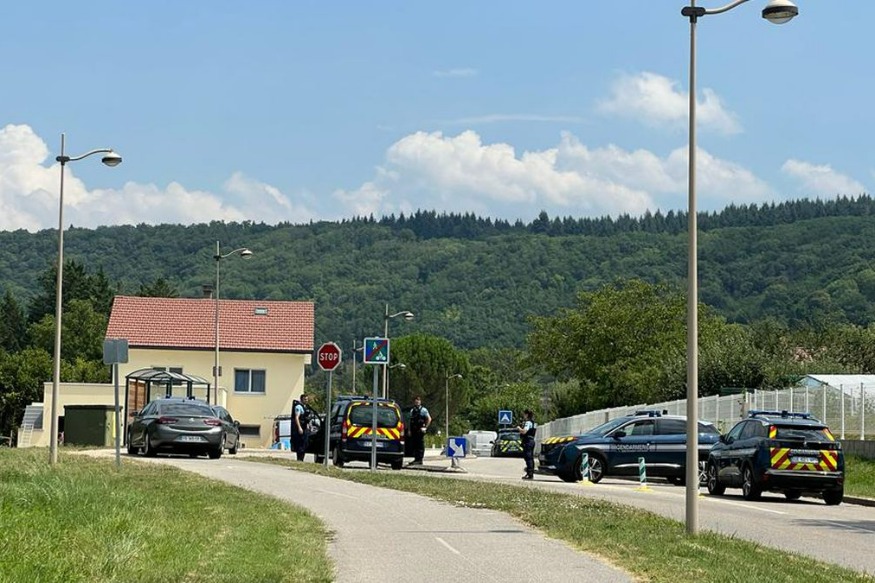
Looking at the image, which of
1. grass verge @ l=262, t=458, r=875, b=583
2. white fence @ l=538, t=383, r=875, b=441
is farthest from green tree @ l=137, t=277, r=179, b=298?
grass verge @ l=262, t=458, r=875, b=583

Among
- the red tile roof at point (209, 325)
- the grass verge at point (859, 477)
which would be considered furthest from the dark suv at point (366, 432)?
the red tile roof at point (209, 325)

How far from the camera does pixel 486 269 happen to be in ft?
618

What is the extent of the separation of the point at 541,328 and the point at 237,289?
78111 mm

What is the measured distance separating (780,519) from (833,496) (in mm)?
6347

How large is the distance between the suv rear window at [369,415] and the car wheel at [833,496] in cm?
1170

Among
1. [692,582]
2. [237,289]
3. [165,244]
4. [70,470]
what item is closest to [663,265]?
[237,289]

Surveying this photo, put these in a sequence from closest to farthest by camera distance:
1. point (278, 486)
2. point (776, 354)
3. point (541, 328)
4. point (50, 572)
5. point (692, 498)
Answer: point (50, 572), point (692, 498), point (278, 486), point (776, 354), point (541, 328)

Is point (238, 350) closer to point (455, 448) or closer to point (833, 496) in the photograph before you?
point (455, 448)

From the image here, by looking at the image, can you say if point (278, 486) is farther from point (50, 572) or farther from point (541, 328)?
point (541, 328)

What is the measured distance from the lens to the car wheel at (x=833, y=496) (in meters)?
28.7

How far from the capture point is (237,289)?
166m

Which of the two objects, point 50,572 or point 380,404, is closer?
point 50,572

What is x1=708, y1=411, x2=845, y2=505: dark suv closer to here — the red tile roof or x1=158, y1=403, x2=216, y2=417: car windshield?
x1=158, y1=403, x2=216, y2=417: car windshield

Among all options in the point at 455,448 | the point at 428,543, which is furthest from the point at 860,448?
the point at 428,543
